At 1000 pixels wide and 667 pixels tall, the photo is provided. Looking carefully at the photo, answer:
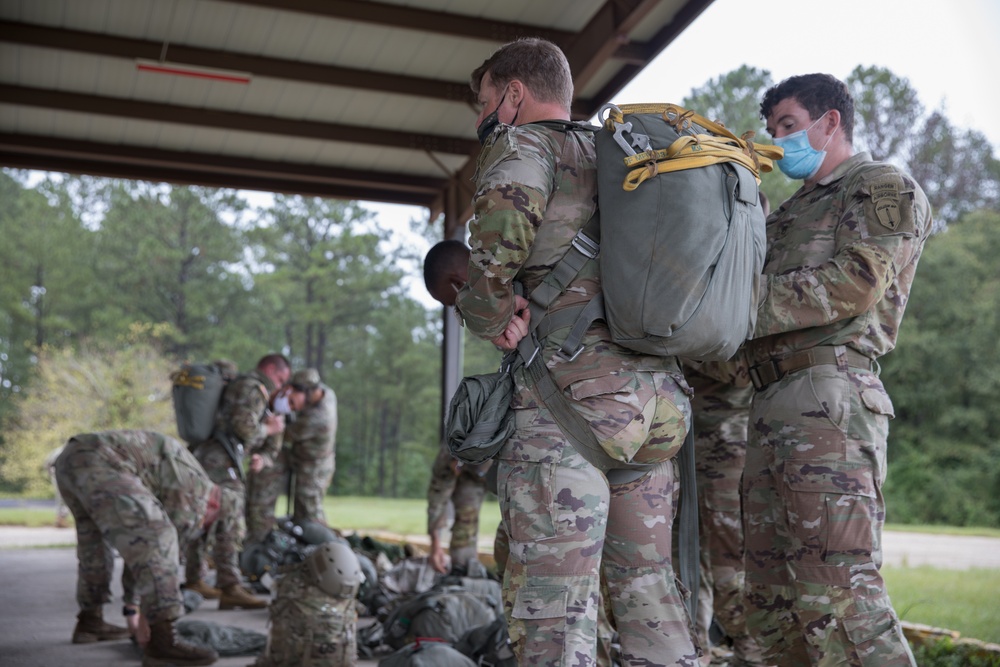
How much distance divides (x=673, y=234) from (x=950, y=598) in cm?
A: 631

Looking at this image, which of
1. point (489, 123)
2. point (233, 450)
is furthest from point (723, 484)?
point (233, 450)

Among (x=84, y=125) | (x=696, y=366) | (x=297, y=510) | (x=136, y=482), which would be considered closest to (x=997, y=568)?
(x=297, y=510)

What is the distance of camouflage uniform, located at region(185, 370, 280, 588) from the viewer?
6.82 meters

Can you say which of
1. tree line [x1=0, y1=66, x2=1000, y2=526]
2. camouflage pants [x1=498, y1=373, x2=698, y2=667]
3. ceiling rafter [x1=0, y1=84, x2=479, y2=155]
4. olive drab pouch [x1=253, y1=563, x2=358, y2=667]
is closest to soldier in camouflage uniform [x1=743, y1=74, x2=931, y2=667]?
camouflage pants [x1=498, y1=373, x2=698, y2=667]

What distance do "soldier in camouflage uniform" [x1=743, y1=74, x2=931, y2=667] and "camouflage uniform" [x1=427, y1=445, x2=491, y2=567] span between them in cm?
312

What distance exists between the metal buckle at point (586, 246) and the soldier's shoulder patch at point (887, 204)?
40.5 inches

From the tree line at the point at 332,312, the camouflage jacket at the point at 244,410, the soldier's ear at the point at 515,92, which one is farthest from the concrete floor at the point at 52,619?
the tree line at the point at 332,312

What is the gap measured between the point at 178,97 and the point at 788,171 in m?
6.65

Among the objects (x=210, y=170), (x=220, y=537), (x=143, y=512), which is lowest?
(x=220, y=537)

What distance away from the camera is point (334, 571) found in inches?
164

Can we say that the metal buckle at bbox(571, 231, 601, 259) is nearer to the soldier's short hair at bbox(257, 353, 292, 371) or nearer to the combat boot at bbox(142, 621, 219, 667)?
the combat boot at bbox(142, 621, 219, 667)

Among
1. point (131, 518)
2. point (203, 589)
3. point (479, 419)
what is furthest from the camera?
point (203, 589)

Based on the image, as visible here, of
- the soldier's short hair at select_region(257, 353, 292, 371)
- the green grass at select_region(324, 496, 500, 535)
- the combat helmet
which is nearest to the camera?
the combat helmet

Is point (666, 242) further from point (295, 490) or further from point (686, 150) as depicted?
point (295, 490)
